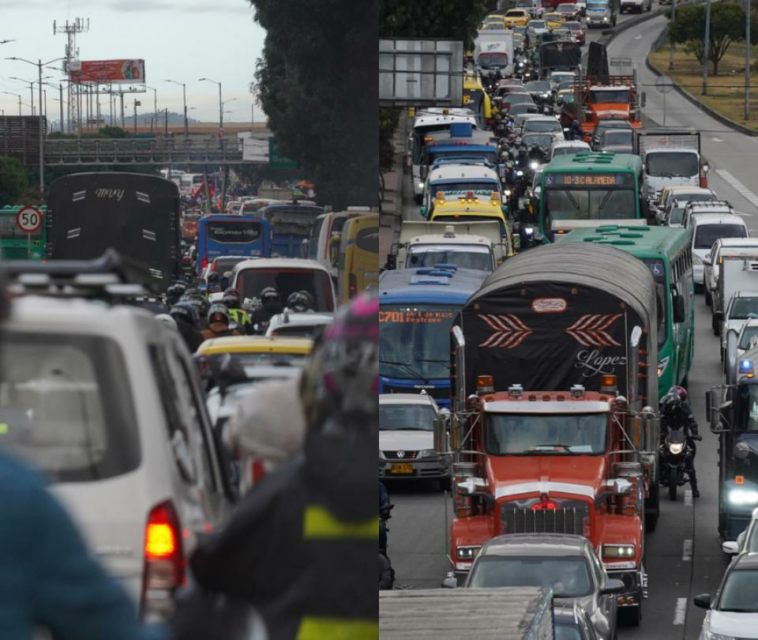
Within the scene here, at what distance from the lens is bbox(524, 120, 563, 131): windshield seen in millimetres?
52125

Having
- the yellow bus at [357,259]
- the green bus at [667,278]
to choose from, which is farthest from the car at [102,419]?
the green bus at [667,278]

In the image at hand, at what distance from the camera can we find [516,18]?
88.8 meters

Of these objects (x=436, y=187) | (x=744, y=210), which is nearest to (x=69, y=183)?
(x=436, y=187)

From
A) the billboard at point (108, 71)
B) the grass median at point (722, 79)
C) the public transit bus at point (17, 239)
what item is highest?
the grass median at point (722, 79)

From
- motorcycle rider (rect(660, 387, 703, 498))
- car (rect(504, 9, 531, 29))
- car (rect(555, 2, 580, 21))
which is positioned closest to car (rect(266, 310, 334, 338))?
motorcycle rider (rect(660, 387, 703, 498))

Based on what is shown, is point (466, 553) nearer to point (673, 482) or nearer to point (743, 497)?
point (743, 497)

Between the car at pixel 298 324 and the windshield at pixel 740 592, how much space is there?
35.8 feet

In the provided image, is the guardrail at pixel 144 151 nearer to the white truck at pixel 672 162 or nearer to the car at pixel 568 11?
the white truck at pixel 672 162

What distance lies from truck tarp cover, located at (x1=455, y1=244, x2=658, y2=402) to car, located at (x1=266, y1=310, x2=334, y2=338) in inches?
555

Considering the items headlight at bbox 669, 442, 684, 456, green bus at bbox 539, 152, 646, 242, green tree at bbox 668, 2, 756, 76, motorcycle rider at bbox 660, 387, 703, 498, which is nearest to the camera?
headlight at bbox 669, 442, 684, 456

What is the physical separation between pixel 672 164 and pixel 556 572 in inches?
1242

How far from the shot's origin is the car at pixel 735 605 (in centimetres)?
1243

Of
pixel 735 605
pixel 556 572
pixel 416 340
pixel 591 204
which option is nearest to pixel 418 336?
pixel 416 340

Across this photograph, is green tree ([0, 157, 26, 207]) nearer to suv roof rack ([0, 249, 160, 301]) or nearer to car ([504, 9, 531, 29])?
suv roof rack ([0, 249, 160, 301])
